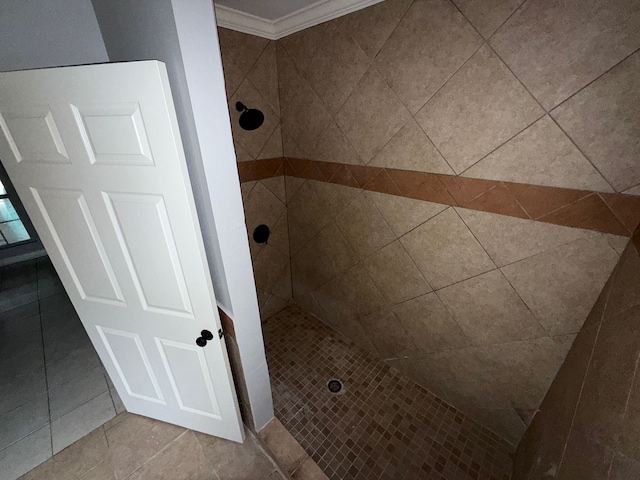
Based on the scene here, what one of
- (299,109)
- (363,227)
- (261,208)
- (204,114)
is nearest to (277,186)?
(261,208)

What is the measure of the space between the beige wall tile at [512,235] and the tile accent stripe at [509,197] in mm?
29

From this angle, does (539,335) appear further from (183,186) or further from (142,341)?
(142,341)

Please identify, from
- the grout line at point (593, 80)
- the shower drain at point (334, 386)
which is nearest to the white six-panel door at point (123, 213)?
the shower drain at point (334, 386)

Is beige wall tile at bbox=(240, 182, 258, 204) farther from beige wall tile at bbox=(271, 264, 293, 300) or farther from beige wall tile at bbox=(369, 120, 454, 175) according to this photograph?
beige wall tile at bbox=(369, 120, 454, 175)

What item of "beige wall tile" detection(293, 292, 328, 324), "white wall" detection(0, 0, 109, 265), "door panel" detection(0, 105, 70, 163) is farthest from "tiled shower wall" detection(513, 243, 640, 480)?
"white wall" detection(0, 0, 109, 265)

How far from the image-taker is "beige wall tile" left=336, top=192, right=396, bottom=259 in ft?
5.69

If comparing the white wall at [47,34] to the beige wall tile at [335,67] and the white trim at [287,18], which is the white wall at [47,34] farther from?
the beige wall tile at [335,67]

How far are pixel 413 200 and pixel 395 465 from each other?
5.66 feet

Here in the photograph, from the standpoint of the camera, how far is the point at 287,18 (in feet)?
5.41

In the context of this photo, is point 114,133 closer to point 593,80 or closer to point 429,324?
point 593,80

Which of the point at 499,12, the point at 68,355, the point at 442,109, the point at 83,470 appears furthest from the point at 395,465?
the point at 68,355

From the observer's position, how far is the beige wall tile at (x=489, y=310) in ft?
4.28

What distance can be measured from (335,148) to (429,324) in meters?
1.45

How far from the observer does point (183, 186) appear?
88cm
